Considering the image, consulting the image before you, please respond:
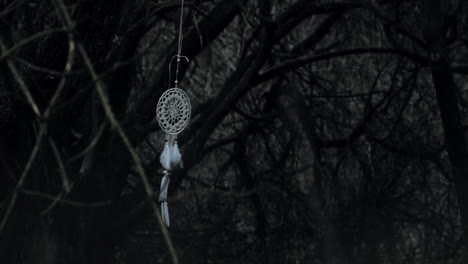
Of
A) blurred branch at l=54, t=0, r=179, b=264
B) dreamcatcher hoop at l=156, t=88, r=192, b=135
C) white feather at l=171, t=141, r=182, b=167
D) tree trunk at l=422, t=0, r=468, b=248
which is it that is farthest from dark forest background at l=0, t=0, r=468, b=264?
blurred branch at l=54, t=0, r=179, b=264

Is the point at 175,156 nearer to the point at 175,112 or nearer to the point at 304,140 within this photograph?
the point at 175,112

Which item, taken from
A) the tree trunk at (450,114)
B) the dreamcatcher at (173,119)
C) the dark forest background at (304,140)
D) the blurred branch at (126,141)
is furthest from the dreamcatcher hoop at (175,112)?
the tree trunk at (450,114)

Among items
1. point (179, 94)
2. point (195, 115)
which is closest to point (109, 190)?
point (195, 115)

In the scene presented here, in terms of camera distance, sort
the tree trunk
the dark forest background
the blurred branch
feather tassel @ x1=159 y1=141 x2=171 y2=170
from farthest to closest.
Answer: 1. the dark forest background
2. the tree trunk
3. feather tassel @ x1=159 y1=141 x2=171 y2=170
4. the blurred branch

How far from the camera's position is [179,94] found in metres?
3.52

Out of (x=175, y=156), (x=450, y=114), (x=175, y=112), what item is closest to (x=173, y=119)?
(x=175, y=112)

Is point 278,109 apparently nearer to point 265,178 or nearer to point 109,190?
point 265,178

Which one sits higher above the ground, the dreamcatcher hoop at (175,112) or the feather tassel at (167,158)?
the dreamcatcher hoop at (175,112)

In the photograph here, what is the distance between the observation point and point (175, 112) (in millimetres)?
3523

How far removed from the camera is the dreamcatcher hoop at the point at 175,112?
349 centimetres

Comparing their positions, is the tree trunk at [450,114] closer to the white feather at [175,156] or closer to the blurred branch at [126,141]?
the white feather at [175,156]

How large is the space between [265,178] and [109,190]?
1.45 m

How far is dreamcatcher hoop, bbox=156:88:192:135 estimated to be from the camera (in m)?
3.49

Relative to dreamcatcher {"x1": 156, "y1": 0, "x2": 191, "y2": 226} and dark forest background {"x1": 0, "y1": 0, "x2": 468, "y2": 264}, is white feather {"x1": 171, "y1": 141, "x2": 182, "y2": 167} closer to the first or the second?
dreamcatcher {"x1": 156, "y1": 0, "x2": 191, "y2": 226}
